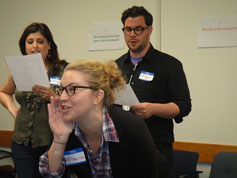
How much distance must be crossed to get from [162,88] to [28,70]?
102 centimetres

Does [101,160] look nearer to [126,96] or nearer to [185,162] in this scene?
[126,96]

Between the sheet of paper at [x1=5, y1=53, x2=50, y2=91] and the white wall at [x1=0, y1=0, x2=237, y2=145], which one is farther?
the white wall at [x1=0, y1=0, x2=237, y2=145]

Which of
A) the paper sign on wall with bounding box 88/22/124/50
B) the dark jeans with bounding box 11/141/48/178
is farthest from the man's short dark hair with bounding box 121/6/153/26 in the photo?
the dark jeans with bounding box 11/141/48/178

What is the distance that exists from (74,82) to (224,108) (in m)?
2.00

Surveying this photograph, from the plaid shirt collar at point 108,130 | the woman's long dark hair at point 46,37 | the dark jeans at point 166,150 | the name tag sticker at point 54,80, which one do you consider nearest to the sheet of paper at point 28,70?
the name tag sticker at point 54,80

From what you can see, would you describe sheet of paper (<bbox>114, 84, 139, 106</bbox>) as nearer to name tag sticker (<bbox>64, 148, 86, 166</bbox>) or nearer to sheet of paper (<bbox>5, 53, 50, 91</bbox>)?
name tag sticker (<bbox>64, 148, 86, 166</bbox>)

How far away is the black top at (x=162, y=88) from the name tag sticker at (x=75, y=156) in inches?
26.0

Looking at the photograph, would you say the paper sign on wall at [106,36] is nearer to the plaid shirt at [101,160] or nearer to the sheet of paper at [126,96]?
the sheet of paper at [126,96]

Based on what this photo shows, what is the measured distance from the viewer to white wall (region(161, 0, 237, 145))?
9.14 ft

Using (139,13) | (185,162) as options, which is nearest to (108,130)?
(139,13)

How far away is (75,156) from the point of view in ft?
4.72

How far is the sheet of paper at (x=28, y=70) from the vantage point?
1889mm

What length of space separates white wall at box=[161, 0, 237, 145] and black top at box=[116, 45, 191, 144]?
97 cm

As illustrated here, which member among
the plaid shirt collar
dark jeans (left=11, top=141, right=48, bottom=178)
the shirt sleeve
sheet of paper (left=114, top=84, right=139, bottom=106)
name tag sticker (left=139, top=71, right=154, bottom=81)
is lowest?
dark jeans (left=11, top=141, right=48, bottom=178)
